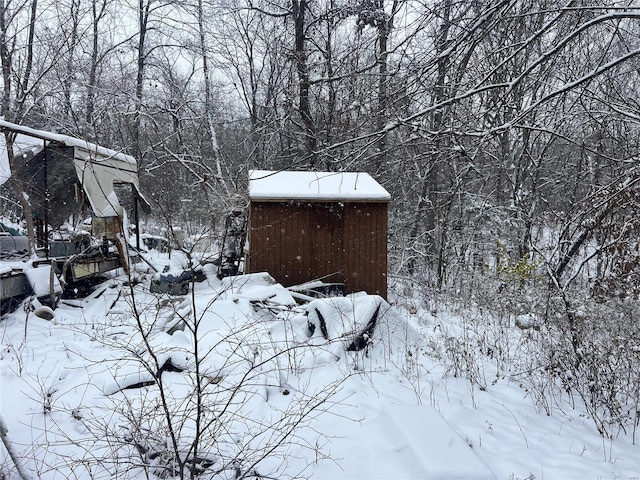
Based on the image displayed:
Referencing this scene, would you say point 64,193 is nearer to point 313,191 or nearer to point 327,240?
point 313,191

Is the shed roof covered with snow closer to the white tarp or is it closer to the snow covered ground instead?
the white tarp

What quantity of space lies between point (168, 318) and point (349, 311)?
2985 millimetres

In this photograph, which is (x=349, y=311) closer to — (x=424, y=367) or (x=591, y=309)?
(x=424, y=367)

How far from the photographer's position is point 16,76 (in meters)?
9.96

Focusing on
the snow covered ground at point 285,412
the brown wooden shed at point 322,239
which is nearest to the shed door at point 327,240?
the brown wooden shed at point 322,239

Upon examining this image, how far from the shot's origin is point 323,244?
29.6 feet

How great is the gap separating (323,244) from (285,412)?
20.7ft

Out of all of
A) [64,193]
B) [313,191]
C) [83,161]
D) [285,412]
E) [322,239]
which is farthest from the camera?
[64,193]

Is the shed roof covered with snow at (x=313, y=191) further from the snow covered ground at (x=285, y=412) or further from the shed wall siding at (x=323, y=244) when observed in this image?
the snow covered ground at (x=285, y=412)

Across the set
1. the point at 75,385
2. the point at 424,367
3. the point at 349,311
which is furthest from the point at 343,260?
the point at 75,385

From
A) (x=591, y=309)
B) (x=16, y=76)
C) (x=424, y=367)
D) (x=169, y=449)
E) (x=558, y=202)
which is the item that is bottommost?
(x=424, y=367)

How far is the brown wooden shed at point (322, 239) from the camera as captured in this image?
883cm

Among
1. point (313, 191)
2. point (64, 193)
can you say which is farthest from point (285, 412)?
point (64, 193)

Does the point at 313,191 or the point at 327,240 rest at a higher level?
the point at 313,191
